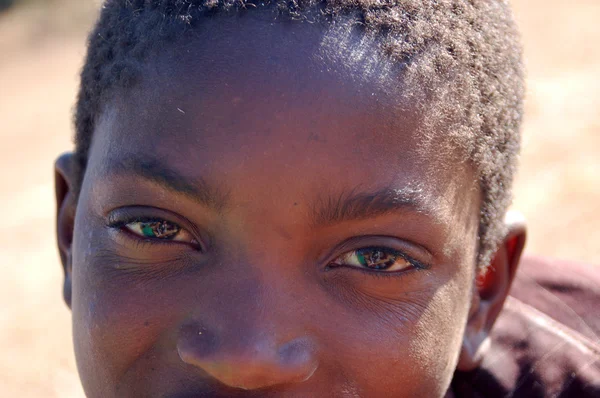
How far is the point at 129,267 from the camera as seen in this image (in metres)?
1.78

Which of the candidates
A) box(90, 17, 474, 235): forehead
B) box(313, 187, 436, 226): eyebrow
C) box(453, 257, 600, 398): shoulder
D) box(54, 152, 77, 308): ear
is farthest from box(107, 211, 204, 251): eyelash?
box(453, 257, 600, 398): shoulder

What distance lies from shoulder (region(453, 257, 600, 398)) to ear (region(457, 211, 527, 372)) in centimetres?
19

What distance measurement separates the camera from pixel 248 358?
1.54 meters

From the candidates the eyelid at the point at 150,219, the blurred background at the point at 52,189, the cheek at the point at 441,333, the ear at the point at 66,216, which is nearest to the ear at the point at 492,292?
the cheek at the point at 441,333

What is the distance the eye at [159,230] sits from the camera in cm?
175

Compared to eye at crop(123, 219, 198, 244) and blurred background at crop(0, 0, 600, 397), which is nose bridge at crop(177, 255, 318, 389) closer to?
eye at crop(123, 219, 198, 244)

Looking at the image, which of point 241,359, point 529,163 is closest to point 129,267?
point 241,359

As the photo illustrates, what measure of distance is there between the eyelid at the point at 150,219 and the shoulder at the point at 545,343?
1.26 meters

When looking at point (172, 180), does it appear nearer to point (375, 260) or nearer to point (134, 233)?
point (134, 233)

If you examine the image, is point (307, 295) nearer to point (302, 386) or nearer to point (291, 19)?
point (302, 386)

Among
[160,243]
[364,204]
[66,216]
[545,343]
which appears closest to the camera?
[364,204]

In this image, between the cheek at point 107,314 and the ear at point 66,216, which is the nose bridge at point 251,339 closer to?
the cheek at point 107,314

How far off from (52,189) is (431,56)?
13.5 feet

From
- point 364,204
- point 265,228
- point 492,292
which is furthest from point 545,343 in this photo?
point 265,228
